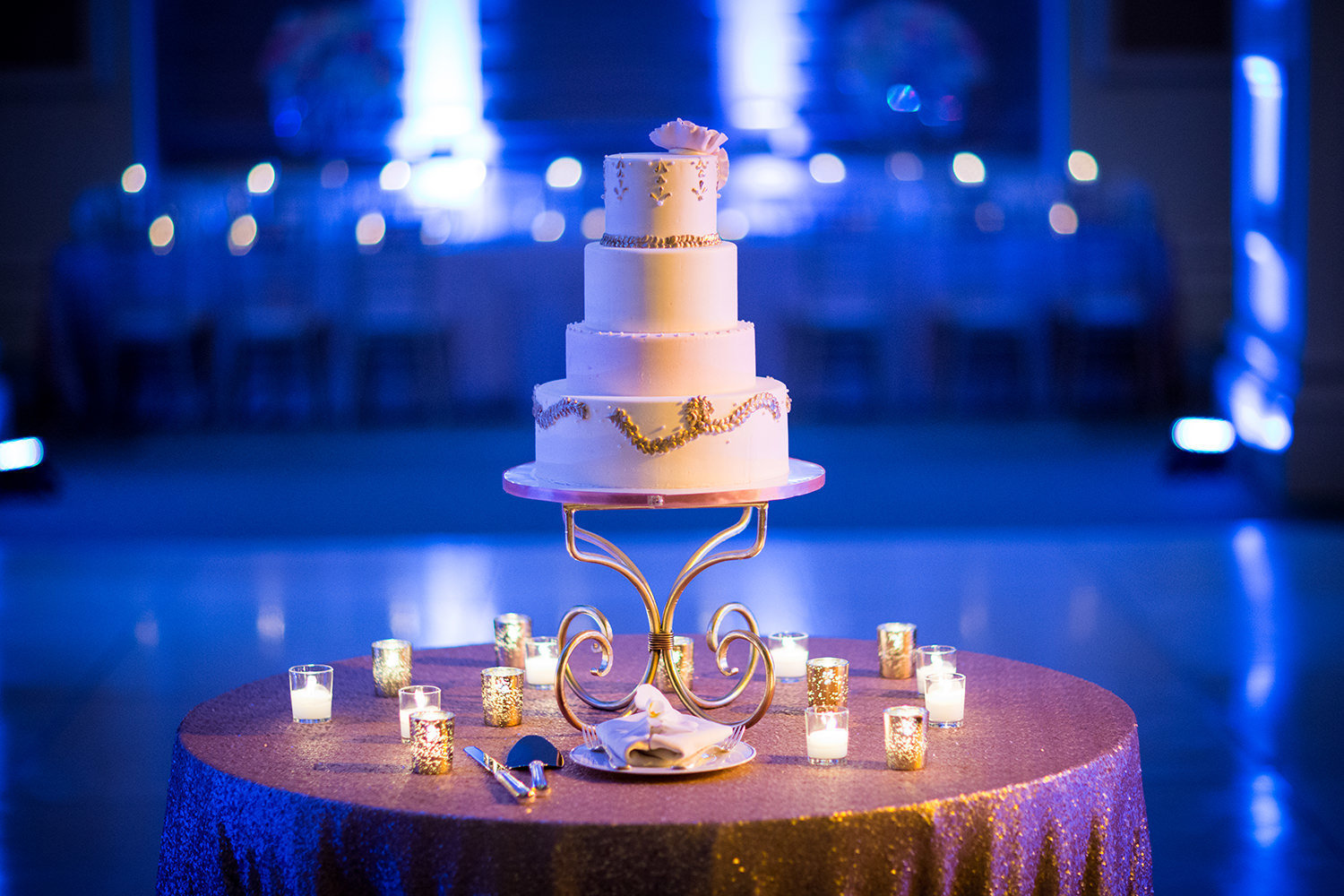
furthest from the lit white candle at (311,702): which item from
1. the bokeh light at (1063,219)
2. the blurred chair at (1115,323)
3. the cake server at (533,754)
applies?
the bokeh light at (1063,219)

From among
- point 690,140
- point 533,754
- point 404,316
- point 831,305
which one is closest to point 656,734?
point 533,754

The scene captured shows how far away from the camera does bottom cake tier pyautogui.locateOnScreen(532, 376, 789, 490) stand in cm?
257

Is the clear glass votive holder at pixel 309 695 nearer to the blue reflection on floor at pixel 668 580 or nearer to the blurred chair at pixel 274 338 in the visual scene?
the blue reflection on floor at pixel 668 580

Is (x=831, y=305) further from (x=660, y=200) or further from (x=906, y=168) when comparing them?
(x=660, y=200)

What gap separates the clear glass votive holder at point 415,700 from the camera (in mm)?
2525

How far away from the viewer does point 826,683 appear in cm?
265

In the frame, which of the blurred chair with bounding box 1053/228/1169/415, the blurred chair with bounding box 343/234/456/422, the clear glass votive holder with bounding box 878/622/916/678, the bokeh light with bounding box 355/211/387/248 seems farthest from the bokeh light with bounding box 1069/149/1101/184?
the clear glass votive holder with bounding box 878/622/916/678

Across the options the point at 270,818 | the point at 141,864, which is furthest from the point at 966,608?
the point at 270,818

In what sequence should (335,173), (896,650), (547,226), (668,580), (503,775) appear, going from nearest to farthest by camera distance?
(503,775) → (896,650) → (668,580) → (547,226) → (335,173)

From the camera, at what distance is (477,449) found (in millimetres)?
8953

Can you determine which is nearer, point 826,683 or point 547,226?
point 826,683

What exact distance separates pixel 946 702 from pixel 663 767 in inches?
18.5

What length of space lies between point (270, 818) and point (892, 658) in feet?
3.56

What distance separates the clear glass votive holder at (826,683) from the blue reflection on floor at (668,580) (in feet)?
3.69
